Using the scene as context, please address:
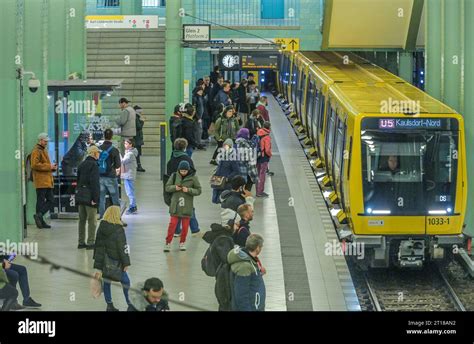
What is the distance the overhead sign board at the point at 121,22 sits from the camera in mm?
41781

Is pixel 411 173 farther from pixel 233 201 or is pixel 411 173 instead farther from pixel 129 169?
pixel 129 169

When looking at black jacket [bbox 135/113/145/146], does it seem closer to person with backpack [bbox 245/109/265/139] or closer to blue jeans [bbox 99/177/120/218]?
person with backpack [bbox 245/109/265/139]

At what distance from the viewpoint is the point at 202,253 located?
19.6m

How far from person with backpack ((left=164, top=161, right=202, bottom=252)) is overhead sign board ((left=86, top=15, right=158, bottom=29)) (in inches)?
901

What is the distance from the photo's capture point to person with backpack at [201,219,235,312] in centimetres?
1395

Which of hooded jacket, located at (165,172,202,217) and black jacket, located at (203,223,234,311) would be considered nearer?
black jacket, located at (203,223,234,311)

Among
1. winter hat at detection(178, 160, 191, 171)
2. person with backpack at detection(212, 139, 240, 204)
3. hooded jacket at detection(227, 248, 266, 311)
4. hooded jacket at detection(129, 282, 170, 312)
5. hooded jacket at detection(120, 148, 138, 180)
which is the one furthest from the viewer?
hooded jacket at detection(120, 148, 138, 180)

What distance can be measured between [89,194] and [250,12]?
24.9 metres

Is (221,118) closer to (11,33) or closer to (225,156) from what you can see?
(225,156)

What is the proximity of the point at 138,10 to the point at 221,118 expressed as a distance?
2250 cm

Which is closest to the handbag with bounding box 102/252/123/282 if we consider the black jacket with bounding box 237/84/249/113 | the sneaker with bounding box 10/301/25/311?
the sneaker with bounding box 10/301/25/311

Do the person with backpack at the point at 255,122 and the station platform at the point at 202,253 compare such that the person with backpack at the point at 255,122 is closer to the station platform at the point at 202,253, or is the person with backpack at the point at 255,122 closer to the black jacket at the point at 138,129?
the station platform at the point at 202,253

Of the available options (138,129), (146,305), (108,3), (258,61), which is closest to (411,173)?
(146,305)
